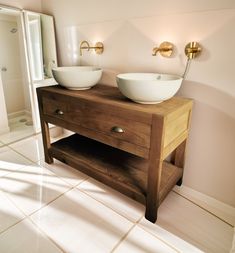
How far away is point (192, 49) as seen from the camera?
1.23 meters

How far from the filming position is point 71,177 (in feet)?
5.66

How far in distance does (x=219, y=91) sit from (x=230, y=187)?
0.65 m

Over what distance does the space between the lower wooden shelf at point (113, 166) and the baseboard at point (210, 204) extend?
0.16m

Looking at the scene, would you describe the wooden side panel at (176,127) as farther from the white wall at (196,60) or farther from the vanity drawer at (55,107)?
the vanity drawer at (55,107)

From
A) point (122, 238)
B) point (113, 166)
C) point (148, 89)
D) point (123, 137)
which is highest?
point (148, 89)

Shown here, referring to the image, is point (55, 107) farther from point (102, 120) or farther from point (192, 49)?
point (192, 49)

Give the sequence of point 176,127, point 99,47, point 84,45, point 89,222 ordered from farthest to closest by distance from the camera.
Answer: point 84,45 < point 99,47 < point 89,222 < point 176,127

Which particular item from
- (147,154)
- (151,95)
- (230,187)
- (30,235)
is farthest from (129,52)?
(30,235)

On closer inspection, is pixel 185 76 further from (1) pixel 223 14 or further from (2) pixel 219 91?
(1) pixel 223 14

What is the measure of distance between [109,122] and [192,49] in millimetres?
689

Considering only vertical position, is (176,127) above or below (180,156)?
above

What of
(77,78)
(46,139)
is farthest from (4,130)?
(77,78)

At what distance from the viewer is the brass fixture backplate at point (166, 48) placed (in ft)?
4.36

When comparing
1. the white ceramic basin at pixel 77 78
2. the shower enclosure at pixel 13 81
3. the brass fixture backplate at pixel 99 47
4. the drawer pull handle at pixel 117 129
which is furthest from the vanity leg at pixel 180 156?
the shower enclosure at pixel 13 81
